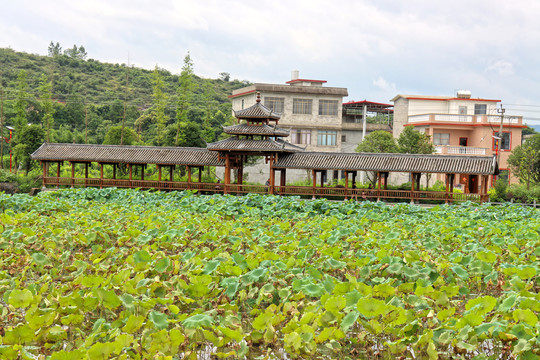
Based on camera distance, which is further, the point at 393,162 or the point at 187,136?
the point at 187,136

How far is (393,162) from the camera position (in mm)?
27125

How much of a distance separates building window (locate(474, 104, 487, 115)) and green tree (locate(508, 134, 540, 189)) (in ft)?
22.4

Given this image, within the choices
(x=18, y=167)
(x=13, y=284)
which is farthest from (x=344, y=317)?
(x=18, y=167)

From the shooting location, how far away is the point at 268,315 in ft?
15.6

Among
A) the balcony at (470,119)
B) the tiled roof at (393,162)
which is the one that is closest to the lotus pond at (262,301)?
the tiled roof at (393,162)

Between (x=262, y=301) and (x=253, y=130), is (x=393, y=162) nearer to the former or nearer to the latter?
(x=253, y=130)

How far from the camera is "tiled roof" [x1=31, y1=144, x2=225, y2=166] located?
28.6 m

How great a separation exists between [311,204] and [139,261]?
11.9 meters

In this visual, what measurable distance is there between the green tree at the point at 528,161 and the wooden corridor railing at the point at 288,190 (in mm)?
6733

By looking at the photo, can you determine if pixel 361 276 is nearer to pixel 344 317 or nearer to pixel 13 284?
pixel 344 317

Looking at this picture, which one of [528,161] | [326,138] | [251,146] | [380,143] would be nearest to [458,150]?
[528,161]

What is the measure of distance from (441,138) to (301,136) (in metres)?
9.16

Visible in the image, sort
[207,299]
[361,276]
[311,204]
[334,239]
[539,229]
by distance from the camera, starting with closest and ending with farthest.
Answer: [207,299]
[361,276]
[334,239]
[539,229]
[311,204]

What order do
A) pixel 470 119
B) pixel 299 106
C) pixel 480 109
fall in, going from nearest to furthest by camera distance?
pixel 470 119
pixel 299 106
pixel 480 109
